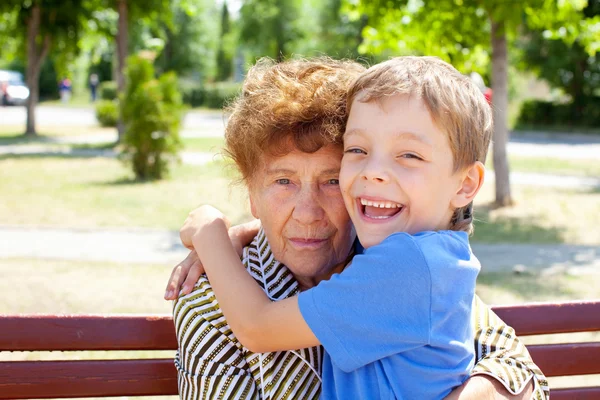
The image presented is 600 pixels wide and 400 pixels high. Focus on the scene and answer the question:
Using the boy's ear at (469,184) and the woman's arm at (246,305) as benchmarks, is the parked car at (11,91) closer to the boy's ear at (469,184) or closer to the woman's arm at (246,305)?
the woman's arm at (246,305)

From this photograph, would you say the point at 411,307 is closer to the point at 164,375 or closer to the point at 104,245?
the point at 164,375

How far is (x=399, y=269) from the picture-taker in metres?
1.55

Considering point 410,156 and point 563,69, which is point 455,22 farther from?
point 563,69

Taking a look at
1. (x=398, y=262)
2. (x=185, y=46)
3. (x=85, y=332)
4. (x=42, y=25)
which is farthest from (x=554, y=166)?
(x=185, y=46)

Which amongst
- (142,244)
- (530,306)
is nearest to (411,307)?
(530,306)

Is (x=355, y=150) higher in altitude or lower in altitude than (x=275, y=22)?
higher

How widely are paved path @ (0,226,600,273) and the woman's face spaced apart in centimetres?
544

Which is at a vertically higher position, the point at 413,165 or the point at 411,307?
the point at 413,165

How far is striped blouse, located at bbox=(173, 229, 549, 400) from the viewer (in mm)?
1773

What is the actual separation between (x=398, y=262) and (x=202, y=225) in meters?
0.72

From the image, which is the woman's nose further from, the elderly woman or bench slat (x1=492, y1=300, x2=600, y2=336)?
bench slat (x1=492, y1=300, x2=600, y2=336)

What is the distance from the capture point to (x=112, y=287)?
6.39m

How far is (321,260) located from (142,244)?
6.38 m

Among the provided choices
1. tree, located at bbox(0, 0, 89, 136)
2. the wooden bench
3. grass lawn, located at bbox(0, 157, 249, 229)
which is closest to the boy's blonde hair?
the wooden bench
